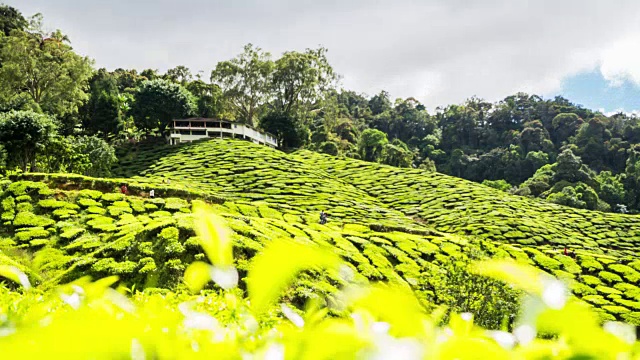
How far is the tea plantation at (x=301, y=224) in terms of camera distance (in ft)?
34.6

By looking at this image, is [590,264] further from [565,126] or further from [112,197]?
[565,126]

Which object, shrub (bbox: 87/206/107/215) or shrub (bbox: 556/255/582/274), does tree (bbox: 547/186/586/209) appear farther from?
shrub (bbox: 87/206/107/215)

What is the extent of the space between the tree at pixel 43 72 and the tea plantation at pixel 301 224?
6.30m

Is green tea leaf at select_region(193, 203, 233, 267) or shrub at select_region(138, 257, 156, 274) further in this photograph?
shrub at select_region(138, 257, 156, 274)

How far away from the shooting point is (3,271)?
781 millimetres

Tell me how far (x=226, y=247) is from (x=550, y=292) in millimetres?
368

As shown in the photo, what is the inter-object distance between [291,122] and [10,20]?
90.3 ft

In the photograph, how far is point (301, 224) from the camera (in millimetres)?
16688

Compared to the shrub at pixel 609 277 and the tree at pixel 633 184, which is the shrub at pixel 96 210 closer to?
the shrub at pixel 609 277

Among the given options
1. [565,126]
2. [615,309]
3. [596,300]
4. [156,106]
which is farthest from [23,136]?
[565,126]

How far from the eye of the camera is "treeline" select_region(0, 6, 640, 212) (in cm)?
3192

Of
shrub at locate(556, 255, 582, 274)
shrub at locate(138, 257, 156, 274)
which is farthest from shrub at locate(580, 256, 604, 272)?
shrub at locate(138, 257, 156, 274)

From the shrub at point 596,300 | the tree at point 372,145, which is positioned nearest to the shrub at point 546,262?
the shrub at point 596,300

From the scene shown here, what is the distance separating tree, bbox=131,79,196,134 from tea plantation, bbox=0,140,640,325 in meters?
4.56
